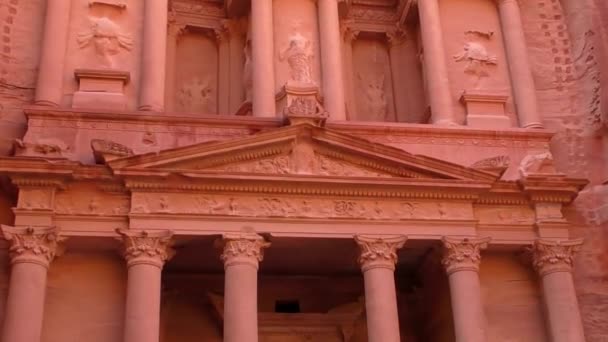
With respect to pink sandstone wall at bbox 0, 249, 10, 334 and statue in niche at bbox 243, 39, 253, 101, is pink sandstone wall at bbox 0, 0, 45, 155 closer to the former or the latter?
pink sandstone wall at bbox 0, 249, 10, 334

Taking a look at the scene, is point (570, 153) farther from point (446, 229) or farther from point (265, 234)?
point (265, 234)

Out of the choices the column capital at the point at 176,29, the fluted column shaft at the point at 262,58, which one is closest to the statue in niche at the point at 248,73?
the fluted column shaft at the point at 262,58

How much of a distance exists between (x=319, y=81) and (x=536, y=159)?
487 centimetres

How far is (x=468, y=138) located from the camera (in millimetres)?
17422

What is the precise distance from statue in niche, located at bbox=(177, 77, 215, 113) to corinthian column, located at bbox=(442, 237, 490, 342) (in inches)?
276

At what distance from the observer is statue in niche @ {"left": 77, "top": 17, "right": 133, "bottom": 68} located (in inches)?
677

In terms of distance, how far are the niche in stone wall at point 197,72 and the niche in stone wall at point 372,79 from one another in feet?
11.2

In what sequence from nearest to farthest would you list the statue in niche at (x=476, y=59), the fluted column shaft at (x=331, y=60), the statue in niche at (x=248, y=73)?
the fluted column shaft at (x=331, y=60) < the statue in niche at (x=248, y=73) < the statue in niche at (x=476, y=59)

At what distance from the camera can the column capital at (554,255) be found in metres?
15.9

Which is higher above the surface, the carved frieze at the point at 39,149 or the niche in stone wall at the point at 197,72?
the niche in stone wall at the point at 197,72

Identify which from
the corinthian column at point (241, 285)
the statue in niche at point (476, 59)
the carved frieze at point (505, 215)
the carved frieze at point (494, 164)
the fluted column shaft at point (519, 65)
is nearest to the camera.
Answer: the corinthian column at point (241, 285)

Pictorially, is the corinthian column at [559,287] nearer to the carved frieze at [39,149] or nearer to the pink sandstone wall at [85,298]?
the pink sandstone wall at [85,298]

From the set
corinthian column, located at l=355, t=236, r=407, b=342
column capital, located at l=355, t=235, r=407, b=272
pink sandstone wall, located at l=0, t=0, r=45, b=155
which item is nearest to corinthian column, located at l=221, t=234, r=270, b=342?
column capital, located at l=355, t=235, r=407, b=272

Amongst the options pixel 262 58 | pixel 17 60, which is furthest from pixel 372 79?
pixel 17 60
